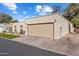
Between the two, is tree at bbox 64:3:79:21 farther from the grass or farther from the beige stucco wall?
the grass

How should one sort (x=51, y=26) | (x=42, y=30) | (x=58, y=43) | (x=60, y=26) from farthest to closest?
1. (x=60, y=26)
2. (x=42, y=30)
3. (x=51, y=26)
4. (x=58, y=43)

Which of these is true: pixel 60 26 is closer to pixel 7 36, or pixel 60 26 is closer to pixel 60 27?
pixel 60 27

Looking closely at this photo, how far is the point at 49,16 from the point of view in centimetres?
1622

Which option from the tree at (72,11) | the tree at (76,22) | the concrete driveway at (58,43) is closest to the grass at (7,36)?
the concrete driveway at (58,43)

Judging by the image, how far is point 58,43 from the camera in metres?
15.3

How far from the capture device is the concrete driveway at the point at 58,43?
1347 centimetres

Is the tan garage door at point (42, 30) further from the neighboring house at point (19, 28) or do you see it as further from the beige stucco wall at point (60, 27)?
the neighboring house at point (19, 28)

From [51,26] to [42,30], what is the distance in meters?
1.03

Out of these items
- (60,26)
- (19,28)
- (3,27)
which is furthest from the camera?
(19,28)

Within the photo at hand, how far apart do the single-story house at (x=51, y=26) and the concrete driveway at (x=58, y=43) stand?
1.66 ft

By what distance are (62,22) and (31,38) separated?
12.1 ft

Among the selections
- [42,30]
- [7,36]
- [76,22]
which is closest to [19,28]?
[7,36]

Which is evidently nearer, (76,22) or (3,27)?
(76,22)

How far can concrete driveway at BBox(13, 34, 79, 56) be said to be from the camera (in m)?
13.5
